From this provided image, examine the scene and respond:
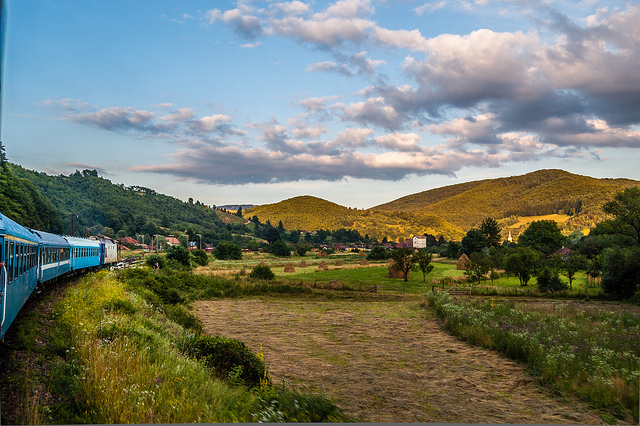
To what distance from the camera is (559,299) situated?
120ft

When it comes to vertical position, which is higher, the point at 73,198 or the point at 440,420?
the point at 73,198

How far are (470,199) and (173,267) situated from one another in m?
144

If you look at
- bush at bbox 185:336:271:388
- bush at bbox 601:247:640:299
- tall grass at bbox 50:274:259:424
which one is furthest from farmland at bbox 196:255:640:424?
bush at bbox 601:247:640:299

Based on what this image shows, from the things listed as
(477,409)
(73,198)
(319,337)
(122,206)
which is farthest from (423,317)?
(73,198)

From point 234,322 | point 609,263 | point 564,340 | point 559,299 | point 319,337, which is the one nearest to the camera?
point 564,340

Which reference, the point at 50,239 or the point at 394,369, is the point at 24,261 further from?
the point at 394,369

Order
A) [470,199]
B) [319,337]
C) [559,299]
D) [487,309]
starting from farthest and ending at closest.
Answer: [470,199], [559,299], [487,309], [319,337]

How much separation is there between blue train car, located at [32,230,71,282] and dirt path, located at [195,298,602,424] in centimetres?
735

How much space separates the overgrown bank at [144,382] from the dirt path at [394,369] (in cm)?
193

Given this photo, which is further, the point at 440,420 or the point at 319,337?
the point at 319,337

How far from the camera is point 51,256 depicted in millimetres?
18188

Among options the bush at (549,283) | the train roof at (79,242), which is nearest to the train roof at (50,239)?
the train roof at (79,242)

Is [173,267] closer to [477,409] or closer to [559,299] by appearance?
[559,299]

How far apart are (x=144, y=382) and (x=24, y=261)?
638cm
